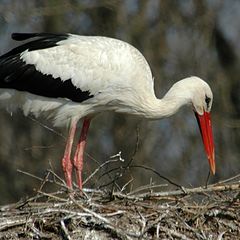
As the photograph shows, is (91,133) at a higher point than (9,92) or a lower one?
lower

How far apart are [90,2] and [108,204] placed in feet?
24.3

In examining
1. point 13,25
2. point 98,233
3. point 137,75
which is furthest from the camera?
point 13,25

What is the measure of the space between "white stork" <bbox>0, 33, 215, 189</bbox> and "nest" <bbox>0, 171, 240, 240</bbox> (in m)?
1.54

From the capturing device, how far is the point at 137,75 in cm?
1222

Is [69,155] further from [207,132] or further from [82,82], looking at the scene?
[207,132]

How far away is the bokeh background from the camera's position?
57.8 ft

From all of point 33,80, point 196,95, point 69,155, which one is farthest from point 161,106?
point 33,80

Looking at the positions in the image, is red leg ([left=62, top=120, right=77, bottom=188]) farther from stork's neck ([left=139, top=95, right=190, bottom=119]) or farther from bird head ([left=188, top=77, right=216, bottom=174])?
bird head ([left=188, top=77, right=216, bottom=174])

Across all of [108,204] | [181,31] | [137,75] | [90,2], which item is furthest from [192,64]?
[108,204]

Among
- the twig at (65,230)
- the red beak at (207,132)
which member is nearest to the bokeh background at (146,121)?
the red beak at (207,132)

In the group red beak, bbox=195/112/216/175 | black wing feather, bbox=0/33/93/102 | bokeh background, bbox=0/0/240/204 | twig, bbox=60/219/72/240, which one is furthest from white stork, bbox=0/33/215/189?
bokeh background, bbox=0/0/240/204

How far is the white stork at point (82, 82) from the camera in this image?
12195 millimetres

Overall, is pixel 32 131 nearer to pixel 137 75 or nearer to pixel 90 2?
pixel 90 2

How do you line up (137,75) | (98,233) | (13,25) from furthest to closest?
(13,25), (137,75), (98,233)
